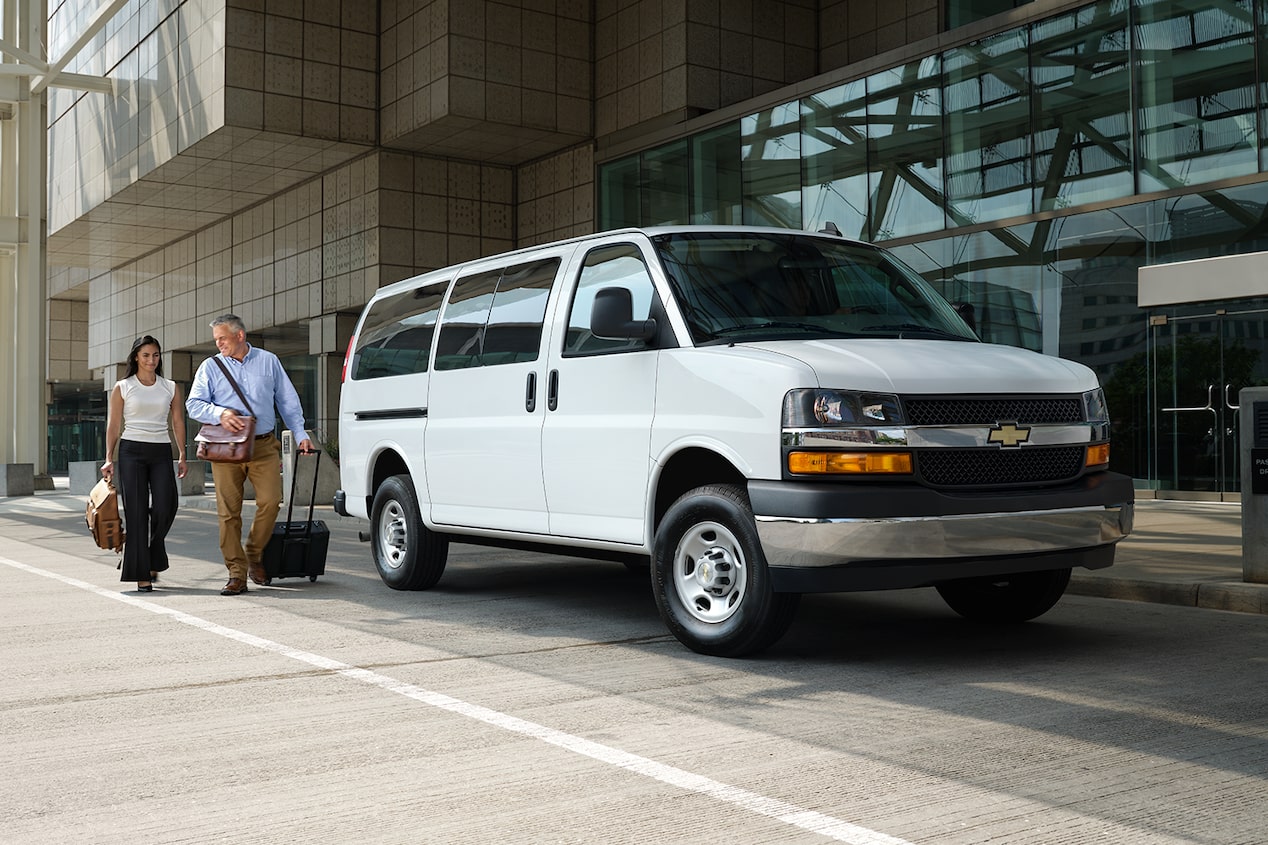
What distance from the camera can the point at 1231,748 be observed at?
4547 millimetres

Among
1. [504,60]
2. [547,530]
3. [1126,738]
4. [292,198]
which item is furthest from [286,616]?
[292,198]

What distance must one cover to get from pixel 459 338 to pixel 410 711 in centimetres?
370

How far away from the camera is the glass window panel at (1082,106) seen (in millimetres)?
17234

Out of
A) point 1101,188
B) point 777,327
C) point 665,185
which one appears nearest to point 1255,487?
point 777,327

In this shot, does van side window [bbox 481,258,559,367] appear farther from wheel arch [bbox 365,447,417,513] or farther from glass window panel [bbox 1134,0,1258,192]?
glass window panel [bbox 1134,0,1258,192]

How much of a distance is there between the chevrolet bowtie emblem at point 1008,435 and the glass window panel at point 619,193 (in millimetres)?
19150

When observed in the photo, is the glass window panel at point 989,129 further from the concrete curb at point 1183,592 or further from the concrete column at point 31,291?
the concrete column at point 31,291

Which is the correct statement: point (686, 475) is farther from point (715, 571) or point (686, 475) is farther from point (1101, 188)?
point (1101, 188)

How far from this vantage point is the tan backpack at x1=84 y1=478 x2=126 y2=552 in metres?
9.82

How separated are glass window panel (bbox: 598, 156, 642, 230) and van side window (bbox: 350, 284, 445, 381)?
1534 centimetres

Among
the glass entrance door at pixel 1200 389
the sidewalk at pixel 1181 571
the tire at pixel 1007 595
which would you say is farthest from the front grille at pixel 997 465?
the glass entrance door at pixel 1200 389

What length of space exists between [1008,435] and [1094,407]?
0.76m

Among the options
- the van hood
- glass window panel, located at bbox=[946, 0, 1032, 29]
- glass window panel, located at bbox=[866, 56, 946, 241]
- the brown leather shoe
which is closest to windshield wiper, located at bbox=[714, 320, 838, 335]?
the van hood

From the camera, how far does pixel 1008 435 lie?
6133 millimetres
